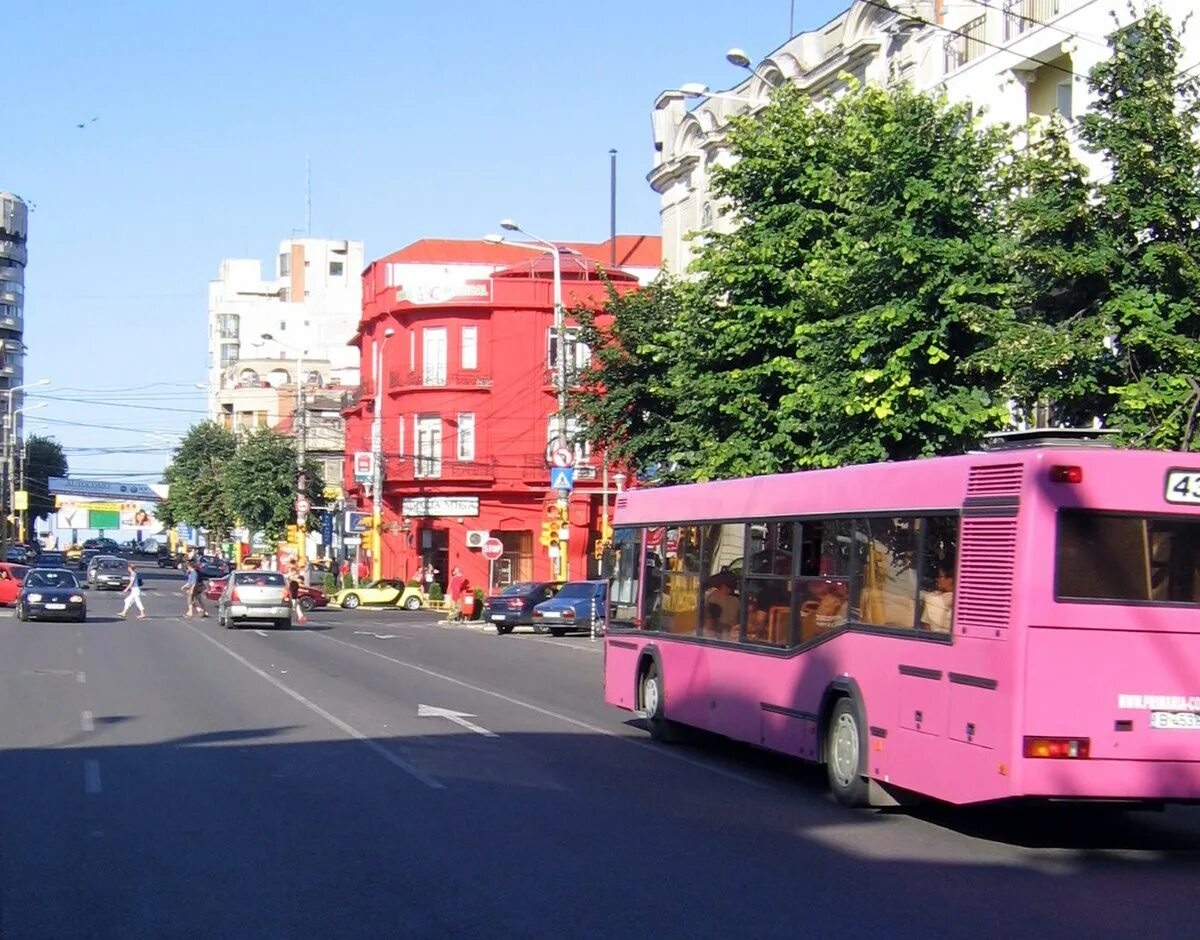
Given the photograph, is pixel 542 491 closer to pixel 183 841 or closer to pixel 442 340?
pixel 442 340

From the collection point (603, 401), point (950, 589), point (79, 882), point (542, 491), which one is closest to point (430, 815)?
point (79, 882)

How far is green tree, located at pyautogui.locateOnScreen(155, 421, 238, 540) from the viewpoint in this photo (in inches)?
4110

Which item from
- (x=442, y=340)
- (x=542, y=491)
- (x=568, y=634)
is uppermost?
(x=442, y=340)

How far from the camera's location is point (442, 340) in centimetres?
6900

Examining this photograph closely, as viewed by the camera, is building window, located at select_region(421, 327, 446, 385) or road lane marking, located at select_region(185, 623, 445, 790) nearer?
road lane marking, located at select_region(185, 623, 445, 790)

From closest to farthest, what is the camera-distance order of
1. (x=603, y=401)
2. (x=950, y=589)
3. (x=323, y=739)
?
(x=950, y=589), (x=323, y=739), (x=603, y=401)

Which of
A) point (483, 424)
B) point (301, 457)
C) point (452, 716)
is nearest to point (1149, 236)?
point (452, 716)

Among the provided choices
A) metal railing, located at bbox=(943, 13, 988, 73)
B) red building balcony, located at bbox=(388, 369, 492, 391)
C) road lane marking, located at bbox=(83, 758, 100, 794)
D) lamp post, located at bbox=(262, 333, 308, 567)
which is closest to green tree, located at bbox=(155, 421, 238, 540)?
lamp post, located at bbox=(262, 333, 308, 567)

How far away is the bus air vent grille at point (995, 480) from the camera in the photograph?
11.0m

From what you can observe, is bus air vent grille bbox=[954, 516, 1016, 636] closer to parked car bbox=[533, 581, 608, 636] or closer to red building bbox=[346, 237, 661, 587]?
parked car bbox=[533, 581, 608, 636]

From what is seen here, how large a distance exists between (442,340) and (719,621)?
53754 millimetres

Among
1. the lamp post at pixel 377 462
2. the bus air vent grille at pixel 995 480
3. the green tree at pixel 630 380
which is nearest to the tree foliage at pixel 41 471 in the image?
the lamp post at pixel 377 462

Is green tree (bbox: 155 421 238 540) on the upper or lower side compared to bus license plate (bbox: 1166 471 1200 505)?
upper

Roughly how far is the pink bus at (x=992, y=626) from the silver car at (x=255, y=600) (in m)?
31.5
